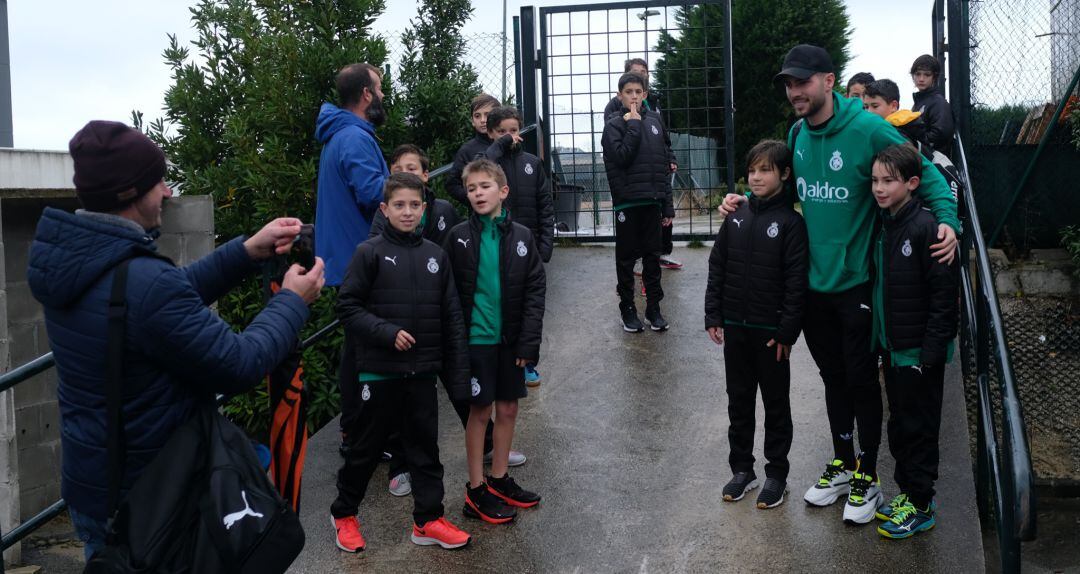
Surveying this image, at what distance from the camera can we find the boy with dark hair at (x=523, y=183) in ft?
21.1

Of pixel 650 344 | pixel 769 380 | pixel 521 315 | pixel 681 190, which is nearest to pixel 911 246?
pixel 769 380

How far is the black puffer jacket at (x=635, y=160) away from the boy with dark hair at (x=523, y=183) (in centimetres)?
85

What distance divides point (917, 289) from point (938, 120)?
146 inches

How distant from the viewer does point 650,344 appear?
7.21 m

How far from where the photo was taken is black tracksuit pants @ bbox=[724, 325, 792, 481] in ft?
15.4

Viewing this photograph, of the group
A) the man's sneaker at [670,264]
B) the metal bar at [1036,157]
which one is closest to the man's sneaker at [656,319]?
the man's sneaker at [670,264]

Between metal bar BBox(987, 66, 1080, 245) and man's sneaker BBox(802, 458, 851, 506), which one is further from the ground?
metal bar BBox(987, 66, 1080, 245)

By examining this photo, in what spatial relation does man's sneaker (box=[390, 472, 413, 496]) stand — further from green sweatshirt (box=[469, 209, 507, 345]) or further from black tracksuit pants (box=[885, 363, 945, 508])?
black tracksuit pants (box=[885, 363, 945, 508])

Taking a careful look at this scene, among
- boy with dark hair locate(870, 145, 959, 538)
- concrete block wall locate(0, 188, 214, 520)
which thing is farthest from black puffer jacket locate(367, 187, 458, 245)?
concrete block wall locate(0, 188, 214, 520)

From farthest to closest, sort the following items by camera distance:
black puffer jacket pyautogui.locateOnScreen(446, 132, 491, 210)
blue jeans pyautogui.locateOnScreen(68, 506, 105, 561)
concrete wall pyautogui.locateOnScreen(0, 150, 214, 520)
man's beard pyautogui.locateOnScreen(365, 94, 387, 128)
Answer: concrete wall pyautogui.locateOnScreen(0, 150, 214, 520) < black puffer jacket pyautogui.locateOnScreen(446, 132, 491, 210) < man's beard pyautogui.locateOnScreen(365, 94, 387, 128) < blue jeans pyautogui.locateOnScreen(68, 506, 105, 561)

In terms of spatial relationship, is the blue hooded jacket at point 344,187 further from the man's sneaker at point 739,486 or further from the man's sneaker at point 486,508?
the man's sneaker at point 739,486

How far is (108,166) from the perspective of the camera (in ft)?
7.90

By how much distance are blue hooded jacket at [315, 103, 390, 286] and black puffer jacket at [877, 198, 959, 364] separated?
2.32m

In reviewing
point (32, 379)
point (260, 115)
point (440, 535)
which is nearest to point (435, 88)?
point (260, 115)
